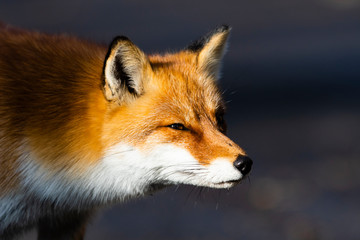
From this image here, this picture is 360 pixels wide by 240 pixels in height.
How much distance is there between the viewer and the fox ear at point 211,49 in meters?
5.45

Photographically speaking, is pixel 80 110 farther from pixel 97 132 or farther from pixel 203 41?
pixel 203 41

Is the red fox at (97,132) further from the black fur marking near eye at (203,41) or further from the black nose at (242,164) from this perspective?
the black fur marking near eye at (203,41)

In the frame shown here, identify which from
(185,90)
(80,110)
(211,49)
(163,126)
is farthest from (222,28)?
(80,110)

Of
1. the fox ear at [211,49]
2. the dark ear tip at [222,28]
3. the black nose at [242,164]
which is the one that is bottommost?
the black nose at [242,164]

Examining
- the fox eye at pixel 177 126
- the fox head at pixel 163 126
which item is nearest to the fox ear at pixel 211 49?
the fox head at pixel 163 126

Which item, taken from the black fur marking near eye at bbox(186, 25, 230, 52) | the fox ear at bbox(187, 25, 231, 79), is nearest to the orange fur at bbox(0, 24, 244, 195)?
the fox ear at bbox(187, 25, 231, 79)

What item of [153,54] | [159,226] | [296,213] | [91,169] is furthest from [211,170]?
[296,213]

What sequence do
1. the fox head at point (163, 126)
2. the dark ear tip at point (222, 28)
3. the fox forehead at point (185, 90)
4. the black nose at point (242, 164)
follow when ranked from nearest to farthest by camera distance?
the black nose at point (242, 164) < the fox head at point (163, 126) < the fox forehead at point (185, 90) < the dark ear tip at point (222, 28)

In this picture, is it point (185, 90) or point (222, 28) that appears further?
point (222, 28)

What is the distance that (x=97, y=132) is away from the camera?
16.2ft

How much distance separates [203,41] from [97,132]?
1289 millimetres

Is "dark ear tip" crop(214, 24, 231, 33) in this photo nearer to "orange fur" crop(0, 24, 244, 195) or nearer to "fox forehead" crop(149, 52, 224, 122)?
"fox forehead" crop(149, 52, 224, 122)

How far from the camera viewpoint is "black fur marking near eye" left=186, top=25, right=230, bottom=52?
5.46 m

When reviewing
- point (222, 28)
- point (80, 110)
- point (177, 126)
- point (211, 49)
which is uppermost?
point (222, 28)
